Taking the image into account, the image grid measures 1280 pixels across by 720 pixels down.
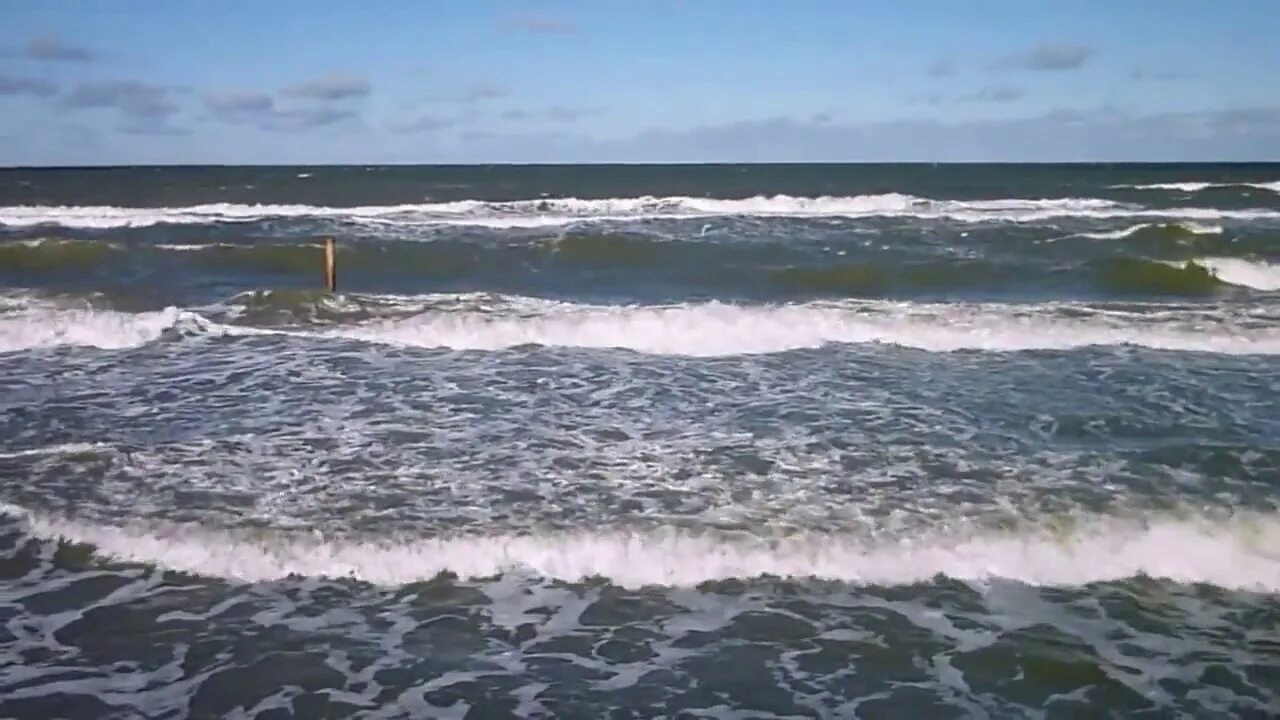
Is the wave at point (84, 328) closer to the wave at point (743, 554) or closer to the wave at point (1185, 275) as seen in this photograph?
the wave at point (743, 554)

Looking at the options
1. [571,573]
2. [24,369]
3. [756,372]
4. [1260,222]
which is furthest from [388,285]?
[1260,222]

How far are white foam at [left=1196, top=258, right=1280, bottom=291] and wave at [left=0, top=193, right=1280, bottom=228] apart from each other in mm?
8094

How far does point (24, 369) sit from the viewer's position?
11.5 meters

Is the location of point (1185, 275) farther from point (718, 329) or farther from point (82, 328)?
point (82, 328)

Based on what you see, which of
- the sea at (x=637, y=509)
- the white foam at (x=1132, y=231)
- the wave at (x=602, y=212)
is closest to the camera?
the sea at (x=637, y=509)

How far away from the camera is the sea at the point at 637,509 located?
4.82 meters

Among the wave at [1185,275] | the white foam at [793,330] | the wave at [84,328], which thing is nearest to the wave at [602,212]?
the wave at [1185,275]

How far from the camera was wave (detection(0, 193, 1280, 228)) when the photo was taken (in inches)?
1227

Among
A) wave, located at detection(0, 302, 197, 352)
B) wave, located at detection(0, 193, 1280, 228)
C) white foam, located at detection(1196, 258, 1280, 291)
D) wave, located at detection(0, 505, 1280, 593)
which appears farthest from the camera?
wave, located at detection(0, 193, 1280, 228)

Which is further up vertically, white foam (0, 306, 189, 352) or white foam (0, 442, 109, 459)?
white foam (0, 306, 189, 352)

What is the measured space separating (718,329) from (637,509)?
274 inches

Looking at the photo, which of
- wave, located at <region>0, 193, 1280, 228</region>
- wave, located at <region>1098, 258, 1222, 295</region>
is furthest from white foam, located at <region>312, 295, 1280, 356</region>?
wave, located at <region>0, 193, 1280, 228</region>

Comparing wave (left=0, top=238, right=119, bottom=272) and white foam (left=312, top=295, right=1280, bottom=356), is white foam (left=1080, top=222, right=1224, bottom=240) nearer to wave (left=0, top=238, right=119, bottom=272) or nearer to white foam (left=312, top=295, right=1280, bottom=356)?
white foam (left=312, top=295, right=1280, bottom=356)

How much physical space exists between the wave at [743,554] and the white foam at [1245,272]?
49.9 ft
